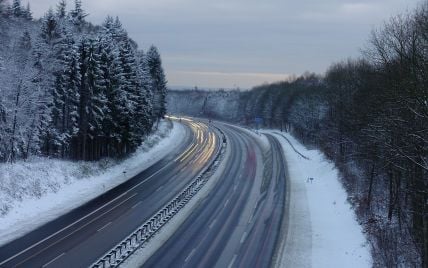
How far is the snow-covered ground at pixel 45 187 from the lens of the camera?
36156 mm

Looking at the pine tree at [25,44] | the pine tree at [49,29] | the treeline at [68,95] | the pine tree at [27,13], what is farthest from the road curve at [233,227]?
the pine tree at [27,13]

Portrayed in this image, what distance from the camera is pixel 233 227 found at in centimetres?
3609

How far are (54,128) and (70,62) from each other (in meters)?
7.20

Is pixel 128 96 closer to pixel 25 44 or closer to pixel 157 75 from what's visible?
pixel 25 44

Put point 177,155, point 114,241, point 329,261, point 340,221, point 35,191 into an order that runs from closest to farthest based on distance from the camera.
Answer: point 329,261
point 114,241
point 340,221
point 35,191
point 177,155

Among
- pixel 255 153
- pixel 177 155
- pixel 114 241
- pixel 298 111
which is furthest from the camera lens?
pixel 298 111

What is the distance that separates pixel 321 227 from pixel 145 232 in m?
12.4

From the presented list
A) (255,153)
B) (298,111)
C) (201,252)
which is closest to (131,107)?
(255,153)

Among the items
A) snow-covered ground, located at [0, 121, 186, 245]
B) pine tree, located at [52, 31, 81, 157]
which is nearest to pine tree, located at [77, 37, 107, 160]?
pine tree, located at [52, 31, 81, 157]

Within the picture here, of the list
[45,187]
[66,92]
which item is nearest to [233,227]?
[45,187]

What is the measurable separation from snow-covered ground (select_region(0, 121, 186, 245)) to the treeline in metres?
3.53

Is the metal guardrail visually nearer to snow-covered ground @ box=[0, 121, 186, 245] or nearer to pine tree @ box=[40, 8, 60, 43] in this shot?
snow-covered ground @ box=[0, 121, 186, 245]

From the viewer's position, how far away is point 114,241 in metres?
31.8

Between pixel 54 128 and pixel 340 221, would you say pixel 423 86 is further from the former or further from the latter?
pixel 54 128
